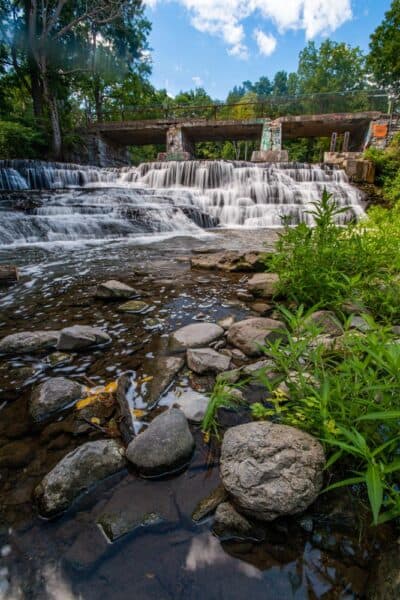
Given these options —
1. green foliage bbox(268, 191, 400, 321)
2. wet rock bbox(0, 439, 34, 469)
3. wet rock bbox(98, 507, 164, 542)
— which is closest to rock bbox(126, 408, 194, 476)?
wet rock bbox(98, 507, 164, 542)

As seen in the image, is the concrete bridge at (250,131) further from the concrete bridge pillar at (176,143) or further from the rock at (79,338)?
the rock at (79,338)

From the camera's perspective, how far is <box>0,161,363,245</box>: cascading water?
7.45 m

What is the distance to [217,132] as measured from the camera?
19047 mm

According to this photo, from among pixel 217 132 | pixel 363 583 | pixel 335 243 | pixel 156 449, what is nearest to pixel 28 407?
pixel 156 449

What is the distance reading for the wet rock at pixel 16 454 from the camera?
1337mm

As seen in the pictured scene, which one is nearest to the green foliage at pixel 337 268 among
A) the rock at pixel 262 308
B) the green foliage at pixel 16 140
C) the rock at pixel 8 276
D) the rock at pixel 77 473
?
the rock at pixel 262 308

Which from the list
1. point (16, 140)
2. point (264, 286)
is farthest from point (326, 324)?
point (16, 140)

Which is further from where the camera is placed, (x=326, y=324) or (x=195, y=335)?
(x=195, y=335)

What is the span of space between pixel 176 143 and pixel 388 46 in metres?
21.1

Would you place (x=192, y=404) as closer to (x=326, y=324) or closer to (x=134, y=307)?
(x=326, y=324)

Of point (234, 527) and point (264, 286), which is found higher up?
point (264, 286)

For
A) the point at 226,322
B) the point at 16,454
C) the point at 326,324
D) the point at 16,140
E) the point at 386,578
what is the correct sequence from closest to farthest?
the point at 386,578 < the point at 16,454 < the point at 326,324 < the point at 226,322 < the point at 16,140

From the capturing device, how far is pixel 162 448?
50.5 inches

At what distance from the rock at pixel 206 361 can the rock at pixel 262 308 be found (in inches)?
39.6
